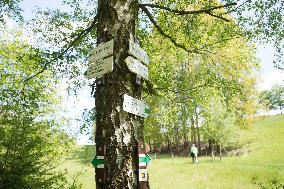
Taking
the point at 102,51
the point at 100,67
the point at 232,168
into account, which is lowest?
the point at 232,168

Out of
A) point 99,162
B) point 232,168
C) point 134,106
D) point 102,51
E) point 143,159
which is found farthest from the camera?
point 232,168

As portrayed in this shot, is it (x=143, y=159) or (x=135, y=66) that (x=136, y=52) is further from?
(x=143, y=159)

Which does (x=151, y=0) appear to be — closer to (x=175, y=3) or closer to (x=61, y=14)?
(x=175, y=3)

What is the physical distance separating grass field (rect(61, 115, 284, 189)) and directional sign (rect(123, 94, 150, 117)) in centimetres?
494

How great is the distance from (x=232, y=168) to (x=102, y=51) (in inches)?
843

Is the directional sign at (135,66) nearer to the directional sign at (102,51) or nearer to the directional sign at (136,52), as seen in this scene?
the directional sign at (136,52)

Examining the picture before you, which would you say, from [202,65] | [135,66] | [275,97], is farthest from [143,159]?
[275,97]

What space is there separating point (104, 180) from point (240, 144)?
162 feet

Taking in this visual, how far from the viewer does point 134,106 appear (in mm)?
4633

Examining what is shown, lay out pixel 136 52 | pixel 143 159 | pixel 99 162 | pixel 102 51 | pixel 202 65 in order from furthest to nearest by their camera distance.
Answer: pixel 202 65
pixel 136 52
pixel 102 51
pixel 143 159
pixel 99 162

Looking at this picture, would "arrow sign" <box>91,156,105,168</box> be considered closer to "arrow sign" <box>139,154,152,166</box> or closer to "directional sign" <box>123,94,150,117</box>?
"arrow sign" <box>139,154,152,166</box>

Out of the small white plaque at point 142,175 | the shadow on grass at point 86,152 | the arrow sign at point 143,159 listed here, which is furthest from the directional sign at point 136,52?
the shadow on grass at point 86,152

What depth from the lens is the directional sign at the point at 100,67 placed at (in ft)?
15.0

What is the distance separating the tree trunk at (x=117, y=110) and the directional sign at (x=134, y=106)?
74mm
